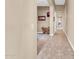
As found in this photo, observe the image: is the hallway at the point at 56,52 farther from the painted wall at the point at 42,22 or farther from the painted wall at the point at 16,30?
the painted wall at the point at 42,22

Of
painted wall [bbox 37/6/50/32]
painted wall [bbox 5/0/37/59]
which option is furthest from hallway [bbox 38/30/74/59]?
painted wall [bbox 37/6/50/32]

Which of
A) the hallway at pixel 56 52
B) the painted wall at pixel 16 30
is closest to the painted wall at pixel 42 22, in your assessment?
the hallway at pixel 56 52

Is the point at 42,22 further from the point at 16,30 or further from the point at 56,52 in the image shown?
the point at 16,30

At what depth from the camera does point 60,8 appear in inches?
709

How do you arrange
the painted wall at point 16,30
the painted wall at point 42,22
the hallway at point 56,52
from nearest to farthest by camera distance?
the painted wall at point 16,30, the hallway at point 56,52, the painted wall at point 42,22

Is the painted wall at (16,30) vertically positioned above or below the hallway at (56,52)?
above

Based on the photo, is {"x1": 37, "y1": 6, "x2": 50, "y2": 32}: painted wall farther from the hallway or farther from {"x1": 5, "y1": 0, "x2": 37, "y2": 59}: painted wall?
{"x1": 5, "y1": 0, "x2": 37, "y2": 59}: painted wall

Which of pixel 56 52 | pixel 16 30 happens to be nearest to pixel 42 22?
pixel 56 52

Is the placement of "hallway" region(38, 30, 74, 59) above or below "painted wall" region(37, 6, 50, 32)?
below
